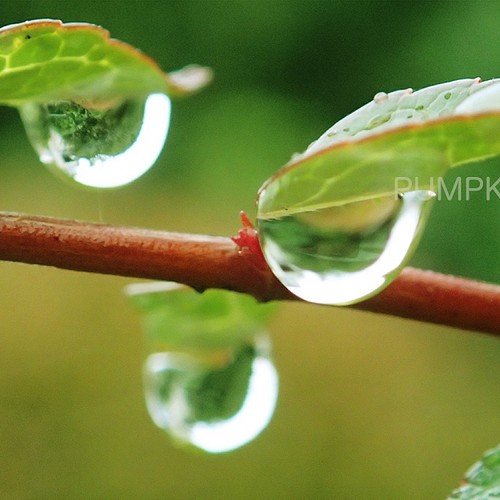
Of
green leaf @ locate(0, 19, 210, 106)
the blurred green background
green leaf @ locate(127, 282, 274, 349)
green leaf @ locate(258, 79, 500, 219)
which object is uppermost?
the blurred green background

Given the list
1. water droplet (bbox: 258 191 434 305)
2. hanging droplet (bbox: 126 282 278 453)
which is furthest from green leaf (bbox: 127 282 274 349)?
water droplet (bbox: 258 191 434 305)

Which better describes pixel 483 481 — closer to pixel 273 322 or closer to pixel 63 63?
pixel 63 63

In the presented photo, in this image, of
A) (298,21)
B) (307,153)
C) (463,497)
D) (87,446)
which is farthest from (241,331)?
(298,21)

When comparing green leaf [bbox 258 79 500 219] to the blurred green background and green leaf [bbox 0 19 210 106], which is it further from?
the blurred green background

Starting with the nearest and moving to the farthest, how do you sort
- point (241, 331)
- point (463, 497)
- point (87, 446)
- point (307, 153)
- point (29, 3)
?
point (307, 153) < point (463, 497) < point (241, 331) < point (87, 446) < point (29, 3)

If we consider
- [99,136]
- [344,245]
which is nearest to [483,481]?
[344,245]

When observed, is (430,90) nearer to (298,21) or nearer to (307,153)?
(307,153)
